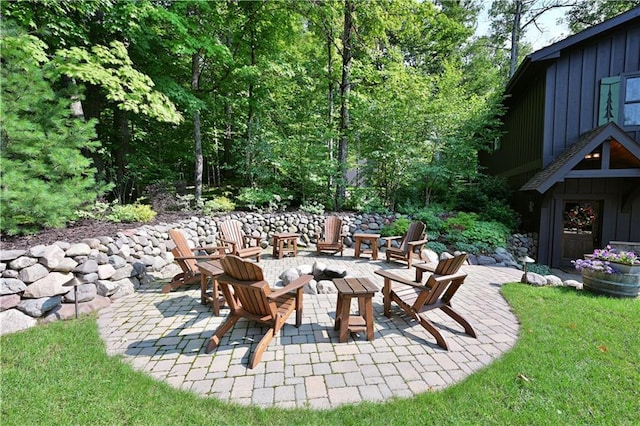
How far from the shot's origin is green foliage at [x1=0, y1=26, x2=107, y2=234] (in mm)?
3535

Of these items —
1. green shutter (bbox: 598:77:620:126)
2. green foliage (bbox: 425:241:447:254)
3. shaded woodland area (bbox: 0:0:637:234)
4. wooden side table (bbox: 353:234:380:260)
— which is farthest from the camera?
shaded woodland area (bbox: 0:0:637:234)

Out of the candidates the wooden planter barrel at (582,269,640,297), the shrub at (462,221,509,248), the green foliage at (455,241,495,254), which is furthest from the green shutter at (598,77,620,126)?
the wooden planter barrel at (582,269,640,297)

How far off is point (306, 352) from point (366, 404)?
31.1 inches

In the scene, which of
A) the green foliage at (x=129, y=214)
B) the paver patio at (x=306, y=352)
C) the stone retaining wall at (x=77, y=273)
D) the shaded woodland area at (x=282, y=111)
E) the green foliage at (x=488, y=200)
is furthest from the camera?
the green foliage at (x=488, y=200)

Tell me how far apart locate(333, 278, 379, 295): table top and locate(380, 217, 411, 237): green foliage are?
14.1ft

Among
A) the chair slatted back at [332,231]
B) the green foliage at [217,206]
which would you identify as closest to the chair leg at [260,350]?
the chair slatted back at [332,231]

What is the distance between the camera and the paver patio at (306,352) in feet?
6.86

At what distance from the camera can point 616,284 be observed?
3.97 m

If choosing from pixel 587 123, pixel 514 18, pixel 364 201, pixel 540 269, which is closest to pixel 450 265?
pixel 540 269

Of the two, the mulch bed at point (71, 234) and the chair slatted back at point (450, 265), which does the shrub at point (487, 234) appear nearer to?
the chair slatted back at point (450, 265)

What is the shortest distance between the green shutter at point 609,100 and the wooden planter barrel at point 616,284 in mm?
4450

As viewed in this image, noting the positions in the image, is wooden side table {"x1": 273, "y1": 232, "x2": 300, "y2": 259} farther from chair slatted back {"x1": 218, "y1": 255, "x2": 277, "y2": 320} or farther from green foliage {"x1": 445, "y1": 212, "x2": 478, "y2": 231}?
green foliage {"x1": 445, "y1": 212, "x2": 478, "y2": 231}

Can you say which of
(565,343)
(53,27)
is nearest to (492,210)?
(565,343)

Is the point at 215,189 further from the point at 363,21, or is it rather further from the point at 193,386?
the point at 193,386
